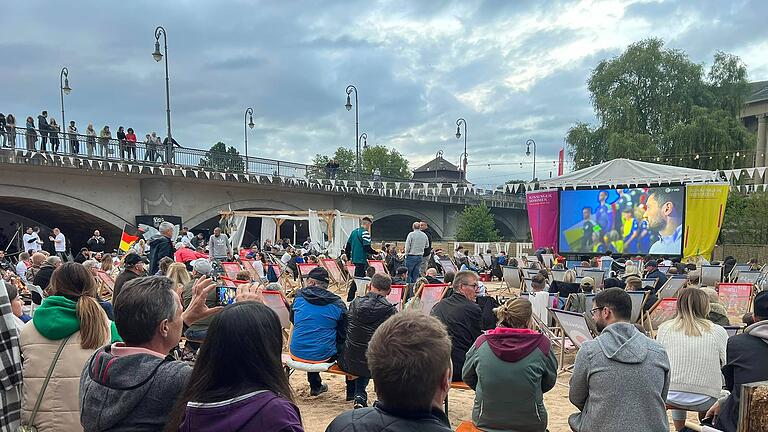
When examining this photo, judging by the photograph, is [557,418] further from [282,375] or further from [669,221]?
[669,221]

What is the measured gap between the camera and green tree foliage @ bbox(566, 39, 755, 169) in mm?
24641

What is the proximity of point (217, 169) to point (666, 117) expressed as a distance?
22334 millimetres

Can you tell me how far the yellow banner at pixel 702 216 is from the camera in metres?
17.2

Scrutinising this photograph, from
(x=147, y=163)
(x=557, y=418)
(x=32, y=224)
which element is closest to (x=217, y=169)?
(x=147, y=163)

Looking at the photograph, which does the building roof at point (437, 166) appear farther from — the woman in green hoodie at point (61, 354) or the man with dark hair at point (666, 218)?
the woman in green hoodie at point (61, 354)

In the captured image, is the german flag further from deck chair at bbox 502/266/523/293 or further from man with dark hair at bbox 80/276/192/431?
man with dark hair at bbox 80/276/192/431

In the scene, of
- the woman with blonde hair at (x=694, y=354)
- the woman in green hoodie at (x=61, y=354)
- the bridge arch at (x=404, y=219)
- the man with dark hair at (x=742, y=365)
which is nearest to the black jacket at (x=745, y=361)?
the man with dark hair at (x=742, y=365)

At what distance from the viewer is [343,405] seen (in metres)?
4.86

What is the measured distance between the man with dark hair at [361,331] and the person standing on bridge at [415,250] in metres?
6.01

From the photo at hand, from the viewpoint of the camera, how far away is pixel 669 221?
17.1 m

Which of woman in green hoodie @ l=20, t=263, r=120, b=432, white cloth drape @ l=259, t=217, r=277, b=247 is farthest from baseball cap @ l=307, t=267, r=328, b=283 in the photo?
white cloth drape @ l=259, t=217, r=277, b=247

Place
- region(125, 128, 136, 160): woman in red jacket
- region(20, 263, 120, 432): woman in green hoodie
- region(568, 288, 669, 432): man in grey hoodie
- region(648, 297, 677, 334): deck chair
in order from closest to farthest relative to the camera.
A: region(20, 263, 120, 432): woman in green hoodie
region(568, 288, 669, 432): man in grey hoodie
region(648, 297, 677, 334): deck chair
region(125, 128, 136, 160): woman in red jacket

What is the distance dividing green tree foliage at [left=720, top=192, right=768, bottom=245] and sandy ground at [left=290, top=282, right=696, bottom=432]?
20.1 meters

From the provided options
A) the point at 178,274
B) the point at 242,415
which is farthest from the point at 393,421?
the point at 178,274
